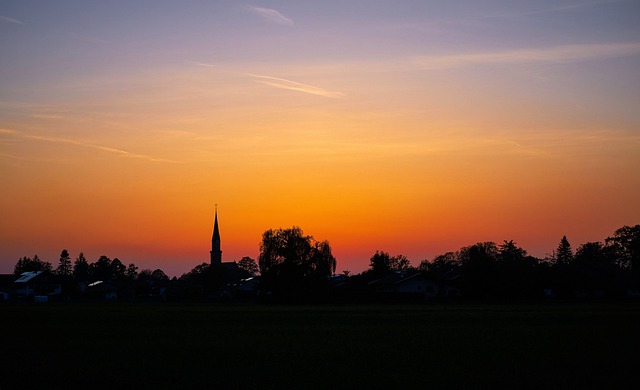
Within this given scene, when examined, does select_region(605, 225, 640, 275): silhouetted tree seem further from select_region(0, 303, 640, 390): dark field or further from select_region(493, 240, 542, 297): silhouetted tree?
select_region(0, 303, 640, 390): dark field

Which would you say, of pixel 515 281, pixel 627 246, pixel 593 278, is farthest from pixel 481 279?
pixel 627 246

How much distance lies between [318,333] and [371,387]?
17.1 meters

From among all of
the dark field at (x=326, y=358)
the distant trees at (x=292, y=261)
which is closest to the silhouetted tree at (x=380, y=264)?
the distant trees at (x=292, y=261)

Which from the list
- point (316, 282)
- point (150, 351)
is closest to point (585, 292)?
point (316, 282)

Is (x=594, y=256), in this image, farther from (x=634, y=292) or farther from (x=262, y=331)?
(x=262, y=331)

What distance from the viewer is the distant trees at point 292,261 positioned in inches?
4247

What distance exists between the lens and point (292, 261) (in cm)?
11038

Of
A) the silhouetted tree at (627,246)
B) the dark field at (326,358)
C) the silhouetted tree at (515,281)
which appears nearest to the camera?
the dark field at (326,358)

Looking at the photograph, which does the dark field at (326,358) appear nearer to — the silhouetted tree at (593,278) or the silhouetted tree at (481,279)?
the silhouetted tree at (481,279)

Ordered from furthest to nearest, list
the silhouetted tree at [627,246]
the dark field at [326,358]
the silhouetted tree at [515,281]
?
the silhouetted tree at [627,246], the silhouetted tree at [515,281], the dark field at [326,358]

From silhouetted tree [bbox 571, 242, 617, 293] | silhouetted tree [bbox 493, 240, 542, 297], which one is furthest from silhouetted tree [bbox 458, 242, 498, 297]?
silhouetted tree [bbox 571, 242, 617, 293]

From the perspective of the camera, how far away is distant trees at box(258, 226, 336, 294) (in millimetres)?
107875

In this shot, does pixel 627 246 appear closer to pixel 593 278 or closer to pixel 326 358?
pixel 593 278

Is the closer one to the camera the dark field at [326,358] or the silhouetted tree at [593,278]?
the dark field at [326,358]
